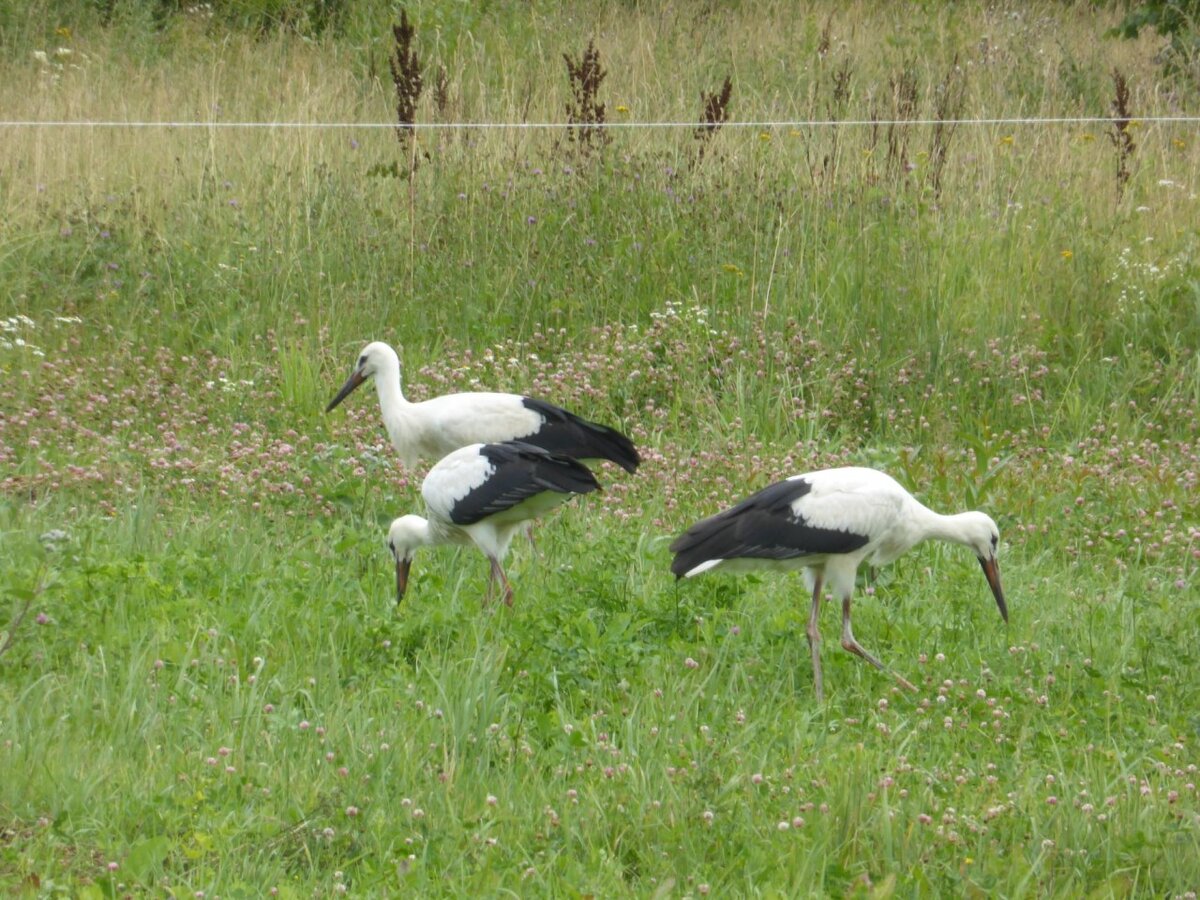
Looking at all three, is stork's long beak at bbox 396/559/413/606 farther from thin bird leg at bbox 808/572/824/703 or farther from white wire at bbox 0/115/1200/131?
white wire at bbox 0/115/1200/131

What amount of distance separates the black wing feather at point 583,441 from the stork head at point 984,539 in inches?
59.9

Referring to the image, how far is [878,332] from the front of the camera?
8.15m

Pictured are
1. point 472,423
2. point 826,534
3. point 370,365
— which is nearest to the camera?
point 826,534

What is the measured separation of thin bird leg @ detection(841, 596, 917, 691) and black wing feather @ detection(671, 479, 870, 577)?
0.19 m

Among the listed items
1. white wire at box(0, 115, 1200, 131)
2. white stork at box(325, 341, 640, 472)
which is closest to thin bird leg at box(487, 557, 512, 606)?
white stork at box(325, 341, 640, 472)

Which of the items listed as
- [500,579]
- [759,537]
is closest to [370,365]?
[500,579]

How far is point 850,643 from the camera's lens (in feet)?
17.6

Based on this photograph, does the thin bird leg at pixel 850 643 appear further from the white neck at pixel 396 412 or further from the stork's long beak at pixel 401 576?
the white neck at pixel 396 412

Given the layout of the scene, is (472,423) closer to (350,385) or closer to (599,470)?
(599,470)

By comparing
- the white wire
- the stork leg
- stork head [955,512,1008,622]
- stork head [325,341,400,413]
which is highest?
the white wire

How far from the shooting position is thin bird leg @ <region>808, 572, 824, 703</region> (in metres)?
5.12

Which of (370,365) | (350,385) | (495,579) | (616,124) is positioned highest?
(616,124)

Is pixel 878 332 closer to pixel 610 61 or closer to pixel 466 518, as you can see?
pixel 466 518

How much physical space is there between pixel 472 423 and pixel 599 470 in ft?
2.01
